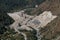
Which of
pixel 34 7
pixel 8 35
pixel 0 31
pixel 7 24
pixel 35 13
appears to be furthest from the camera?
pixel 34 7

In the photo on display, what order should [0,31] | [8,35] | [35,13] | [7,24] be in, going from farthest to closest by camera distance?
[35,13] → [7,24] → [0,31] → [8,35]

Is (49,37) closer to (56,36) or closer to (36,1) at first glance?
(56,36)

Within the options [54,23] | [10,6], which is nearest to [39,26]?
[54,23]

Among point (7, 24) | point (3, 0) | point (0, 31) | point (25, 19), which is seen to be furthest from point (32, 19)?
point (3, 0)

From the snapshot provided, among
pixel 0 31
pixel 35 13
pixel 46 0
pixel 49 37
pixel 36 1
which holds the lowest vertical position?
pixel 49 37

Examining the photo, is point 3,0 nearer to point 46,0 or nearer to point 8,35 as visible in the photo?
point 46,0

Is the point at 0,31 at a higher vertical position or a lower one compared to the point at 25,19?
lower

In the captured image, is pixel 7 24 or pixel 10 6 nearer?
pixel 7 24
